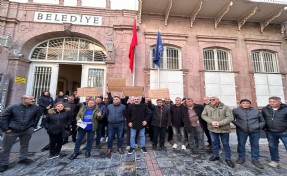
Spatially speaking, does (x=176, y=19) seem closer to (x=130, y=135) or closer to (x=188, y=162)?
(x=130, y=135)

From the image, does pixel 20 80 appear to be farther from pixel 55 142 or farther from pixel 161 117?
pixel 161 117

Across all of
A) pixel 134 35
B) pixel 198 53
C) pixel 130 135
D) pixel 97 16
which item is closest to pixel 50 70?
pixel 97 16

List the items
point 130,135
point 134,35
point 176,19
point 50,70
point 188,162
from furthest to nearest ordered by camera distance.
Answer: point 176,19 < point 50,70 < point 134,35 < point 130,135 < point 188,162

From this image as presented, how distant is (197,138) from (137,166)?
2.15 metres

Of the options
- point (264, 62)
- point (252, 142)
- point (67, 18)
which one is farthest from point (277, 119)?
point (67, 18)

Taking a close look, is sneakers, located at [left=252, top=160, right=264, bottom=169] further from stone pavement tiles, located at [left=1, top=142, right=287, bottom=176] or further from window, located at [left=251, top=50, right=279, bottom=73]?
window, located at [left=251, top=50, right=279, bottom=73]

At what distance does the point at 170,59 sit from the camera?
8.66 meters

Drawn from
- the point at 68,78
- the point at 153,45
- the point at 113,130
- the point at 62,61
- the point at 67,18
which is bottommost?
the point at 113,130

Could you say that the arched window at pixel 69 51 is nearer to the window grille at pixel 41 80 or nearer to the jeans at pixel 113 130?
the window grille at pixel 41 80

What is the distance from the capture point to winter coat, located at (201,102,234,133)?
412 centimetres

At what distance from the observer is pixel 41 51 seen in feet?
27.6

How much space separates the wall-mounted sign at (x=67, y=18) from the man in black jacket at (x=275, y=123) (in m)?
8.05

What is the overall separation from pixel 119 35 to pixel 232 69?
21.2ft

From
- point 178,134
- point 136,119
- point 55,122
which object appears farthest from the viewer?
point 178,134
